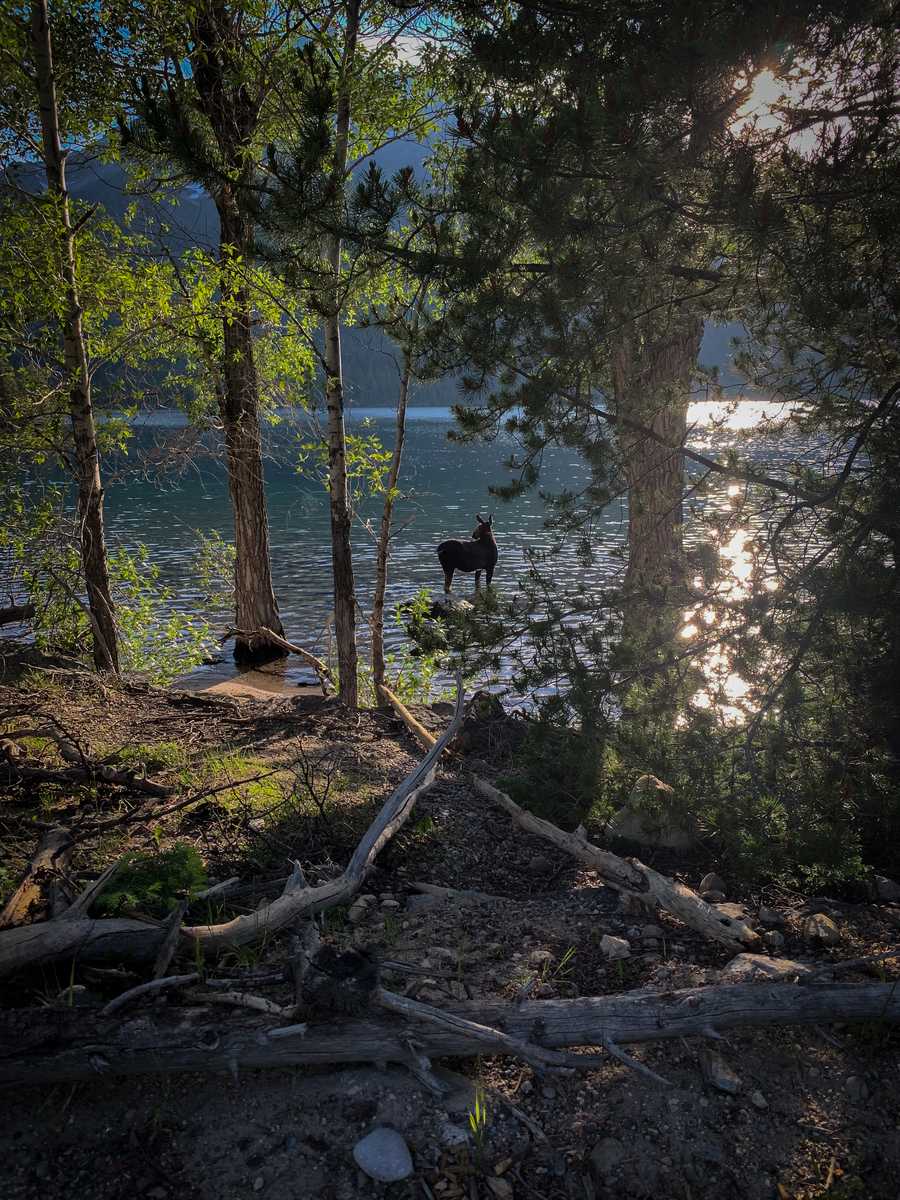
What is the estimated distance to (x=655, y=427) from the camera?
8.74 metres

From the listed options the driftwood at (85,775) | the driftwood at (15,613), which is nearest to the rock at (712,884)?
the driftwood at (85,775)

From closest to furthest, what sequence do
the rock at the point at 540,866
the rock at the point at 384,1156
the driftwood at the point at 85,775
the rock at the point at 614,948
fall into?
the rock at the point at 384,1156 → the rock at the point at 614,948 → the rock at the point at 540,866 → the driftwood at the point at 85,775

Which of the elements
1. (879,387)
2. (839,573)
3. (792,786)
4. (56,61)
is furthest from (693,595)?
(56,61)

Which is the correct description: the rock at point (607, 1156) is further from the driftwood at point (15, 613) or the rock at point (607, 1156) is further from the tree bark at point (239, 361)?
the tree bark at point (239, 361)

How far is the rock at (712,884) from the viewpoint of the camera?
15.6 feet

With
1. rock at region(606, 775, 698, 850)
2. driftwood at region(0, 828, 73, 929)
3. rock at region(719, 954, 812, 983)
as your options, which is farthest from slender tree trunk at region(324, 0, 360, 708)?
rock at region(719, 954, 812, 983)

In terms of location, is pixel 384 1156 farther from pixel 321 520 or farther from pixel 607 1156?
pixel 321 520

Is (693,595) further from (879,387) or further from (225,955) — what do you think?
A: (225,955)

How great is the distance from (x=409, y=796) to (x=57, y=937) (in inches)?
95.9

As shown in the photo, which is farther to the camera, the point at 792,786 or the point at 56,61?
the point at 56,61

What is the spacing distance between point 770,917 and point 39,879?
4024 mm

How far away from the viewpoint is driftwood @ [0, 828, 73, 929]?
366 cm

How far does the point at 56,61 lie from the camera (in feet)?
29.8

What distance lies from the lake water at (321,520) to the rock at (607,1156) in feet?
12.0
